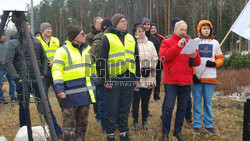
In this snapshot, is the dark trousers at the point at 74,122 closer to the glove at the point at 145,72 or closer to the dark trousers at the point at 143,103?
the dark trousers at the point at 143,103

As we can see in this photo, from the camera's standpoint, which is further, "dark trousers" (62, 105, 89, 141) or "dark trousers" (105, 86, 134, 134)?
"dark trousers" (105, 86, 134, 134)

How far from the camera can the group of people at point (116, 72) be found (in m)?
3.75

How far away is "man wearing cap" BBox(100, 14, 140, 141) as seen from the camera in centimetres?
423

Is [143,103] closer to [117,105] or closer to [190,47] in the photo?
[117,105]

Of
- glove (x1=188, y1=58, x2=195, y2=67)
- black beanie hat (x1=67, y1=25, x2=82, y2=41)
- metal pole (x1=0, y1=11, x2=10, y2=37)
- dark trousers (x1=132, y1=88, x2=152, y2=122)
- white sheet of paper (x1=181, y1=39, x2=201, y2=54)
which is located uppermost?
metal pole (x1=0, y1=11, x2=10, y2=37)

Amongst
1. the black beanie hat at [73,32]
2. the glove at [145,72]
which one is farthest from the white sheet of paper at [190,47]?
the black beanie hat at [73,32]

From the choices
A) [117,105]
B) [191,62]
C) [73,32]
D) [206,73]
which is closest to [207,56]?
[206,73]

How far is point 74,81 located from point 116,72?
2.76 ft

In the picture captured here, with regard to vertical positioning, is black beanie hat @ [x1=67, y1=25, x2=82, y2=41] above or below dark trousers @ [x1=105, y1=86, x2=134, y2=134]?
above

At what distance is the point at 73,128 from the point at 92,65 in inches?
39.8

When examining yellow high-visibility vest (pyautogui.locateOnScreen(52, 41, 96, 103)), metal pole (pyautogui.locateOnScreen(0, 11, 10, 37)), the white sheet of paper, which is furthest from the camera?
the white sheet of paper

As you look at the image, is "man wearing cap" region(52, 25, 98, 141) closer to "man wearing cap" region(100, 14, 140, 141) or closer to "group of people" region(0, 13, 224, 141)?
"group of people" region(0, 13, 224, 141)

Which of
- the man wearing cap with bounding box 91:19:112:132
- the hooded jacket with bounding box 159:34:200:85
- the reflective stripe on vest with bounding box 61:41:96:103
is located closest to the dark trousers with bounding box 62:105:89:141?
the reflective stripe on vest with bounding box 61:41:96:103

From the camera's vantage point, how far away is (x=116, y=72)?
4.30 metres
